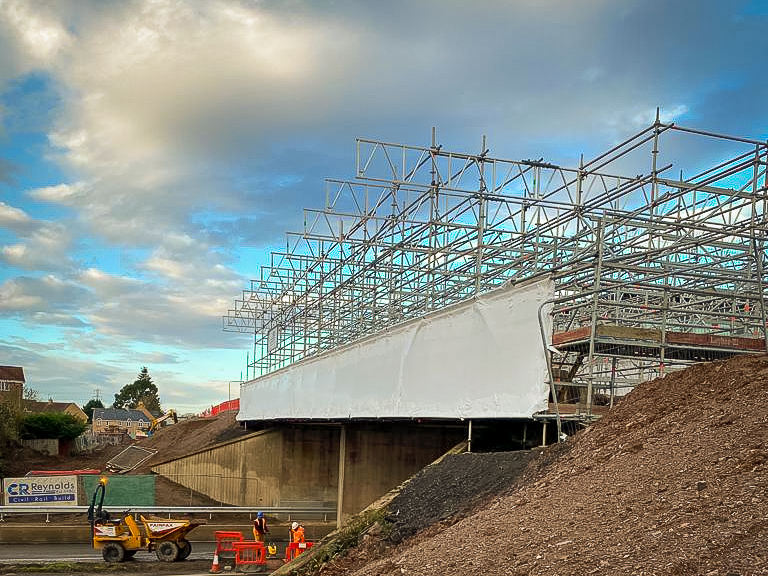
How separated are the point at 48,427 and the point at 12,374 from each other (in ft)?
141

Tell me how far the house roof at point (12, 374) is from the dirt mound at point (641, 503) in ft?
281

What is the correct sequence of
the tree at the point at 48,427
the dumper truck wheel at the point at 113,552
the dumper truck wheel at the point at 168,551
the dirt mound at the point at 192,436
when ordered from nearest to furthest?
the dumper truck wheel at the point at 113,552 → the dumper truck wheel at the point at 168,551 → the dirt mound at the point at 192,436 → the tree at the point at 48,427

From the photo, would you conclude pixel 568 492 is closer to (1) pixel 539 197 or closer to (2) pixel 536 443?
(2) pixel 536 443

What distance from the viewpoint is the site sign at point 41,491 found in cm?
2659

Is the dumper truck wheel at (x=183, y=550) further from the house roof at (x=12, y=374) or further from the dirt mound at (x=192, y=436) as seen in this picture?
the house roof at (x=12, y=374)

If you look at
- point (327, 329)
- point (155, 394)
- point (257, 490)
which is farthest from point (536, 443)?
point (155, 394)

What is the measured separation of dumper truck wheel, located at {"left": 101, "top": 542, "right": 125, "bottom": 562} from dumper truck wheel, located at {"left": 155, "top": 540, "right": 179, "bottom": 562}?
890 mm

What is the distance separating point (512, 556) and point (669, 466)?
7.02 ft

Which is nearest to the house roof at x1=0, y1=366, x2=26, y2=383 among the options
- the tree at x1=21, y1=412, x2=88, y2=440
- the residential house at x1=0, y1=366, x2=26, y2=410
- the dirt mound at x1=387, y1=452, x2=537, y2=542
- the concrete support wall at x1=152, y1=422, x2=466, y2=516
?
the residential house at x1=0, y1=366, x2=26, y2=410

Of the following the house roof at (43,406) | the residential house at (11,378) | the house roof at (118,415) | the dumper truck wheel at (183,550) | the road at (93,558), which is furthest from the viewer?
the house roof at (118,415)

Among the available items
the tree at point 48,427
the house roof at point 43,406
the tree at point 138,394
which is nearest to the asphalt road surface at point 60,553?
the tree at point 48,427

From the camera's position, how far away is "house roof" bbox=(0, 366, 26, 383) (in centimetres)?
8688

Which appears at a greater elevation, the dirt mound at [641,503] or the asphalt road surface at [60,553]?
the dirt mound at [641,503]

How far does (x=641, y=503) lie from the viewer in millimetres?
8070
